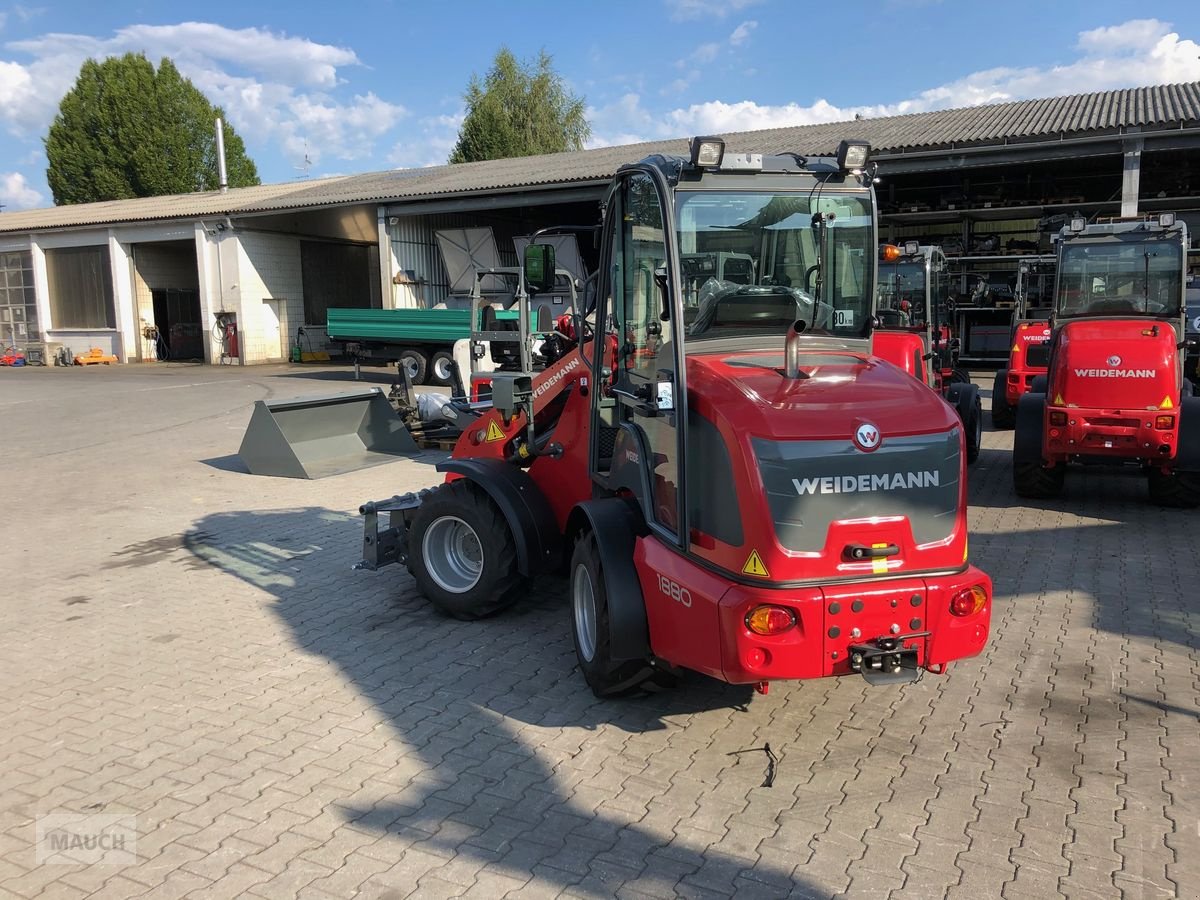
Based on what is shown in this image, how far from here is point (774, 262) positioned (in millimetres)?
4316

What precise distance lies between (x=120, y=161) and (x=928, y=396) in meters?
56.3

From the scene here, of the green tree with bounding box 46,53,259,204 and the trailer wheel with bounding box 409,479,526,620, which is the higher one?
the green tree with bounding box 46,53,259,204

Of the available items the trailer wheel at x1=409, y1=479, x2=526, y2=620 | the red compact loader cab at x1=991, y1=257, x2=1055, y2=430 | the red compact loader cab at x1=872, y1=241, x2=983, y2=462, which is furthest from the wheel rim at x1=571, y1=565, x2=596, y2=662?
the red compact loader cab at x1=991, y1=257, x2=1055, y2=430

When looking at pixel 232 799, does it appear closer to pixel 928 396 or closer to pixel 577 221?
pixel 928 396

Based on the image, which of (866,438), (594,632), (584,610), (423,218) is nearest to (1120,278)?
(866,438)

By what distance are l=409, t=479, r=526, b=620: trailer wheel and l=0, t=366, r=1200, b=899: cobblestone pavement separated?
0.19 meters

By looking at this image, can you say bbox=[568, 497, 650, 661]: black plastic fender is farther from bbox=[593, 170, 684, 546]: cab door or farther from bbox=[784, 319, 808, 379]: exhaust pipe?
bbox=[784, 319, 808, 379]: exhaust pipe

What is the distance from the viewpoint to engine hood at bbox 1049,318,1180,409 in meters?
7.93

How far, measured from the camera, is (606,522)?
432 cm

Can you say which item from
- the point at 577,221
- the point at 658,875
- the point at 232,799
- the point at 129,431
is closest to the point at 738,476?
the point at 658,875

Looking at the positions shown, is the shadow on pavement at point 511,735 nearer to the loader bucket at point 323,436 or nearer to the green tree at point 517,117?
the loader bucket at point 323,436

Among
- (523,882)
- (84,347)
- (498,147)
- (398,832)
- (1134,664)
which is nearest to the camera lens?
(523,882)

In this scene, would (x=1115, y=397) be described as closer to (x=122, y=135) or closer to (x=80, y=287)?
(x=80, y=287)

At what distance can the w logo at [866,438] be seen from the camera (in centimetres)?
360
